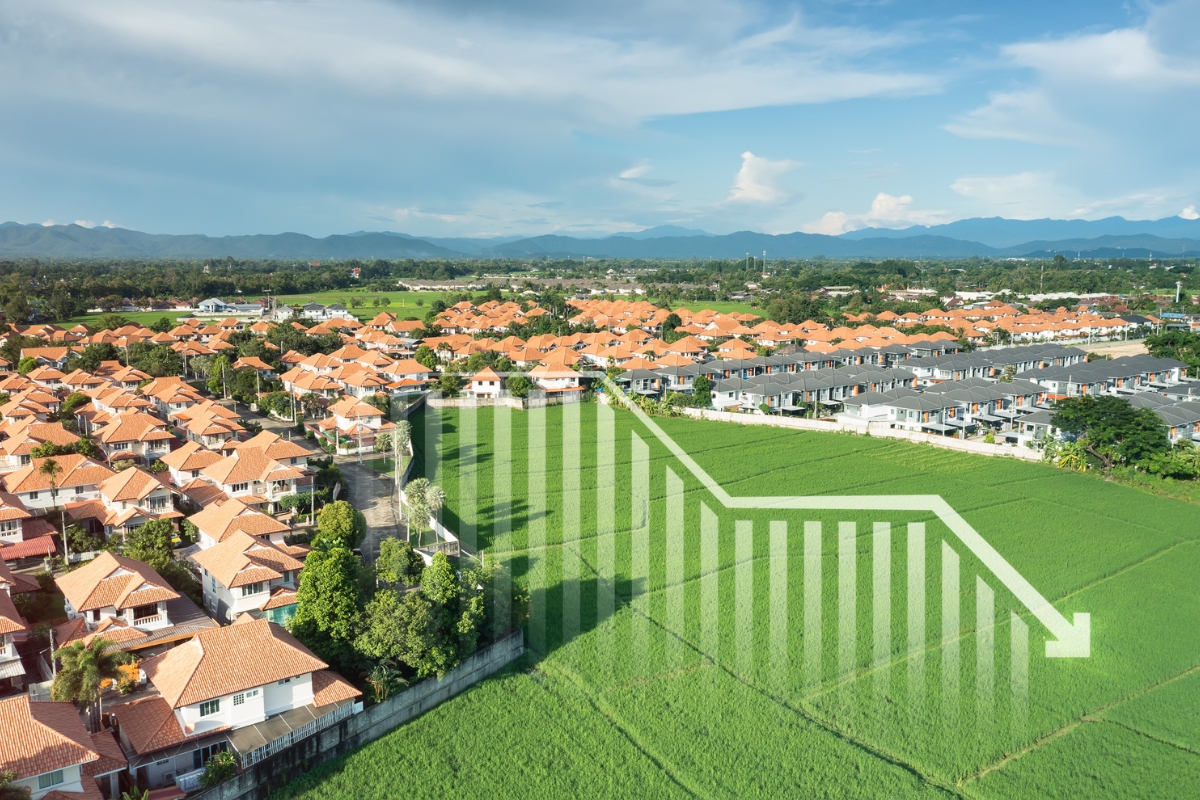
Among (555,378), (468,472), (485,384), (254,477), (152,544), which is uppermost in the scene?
(555,378)

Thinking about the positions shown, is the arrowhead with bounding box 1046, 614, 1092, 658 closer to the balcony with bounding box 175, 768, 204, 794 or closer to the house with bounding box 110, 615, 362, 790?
the house with bounding box 110, 615, 362, 790

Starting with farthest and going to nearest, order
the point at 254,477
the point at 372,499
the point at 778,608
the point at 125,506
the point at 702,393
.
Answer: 1. the point at 702,393
2. the point at 372,499
3. the point at 254,477
4. the point at 125,506
5. the point at 778,608

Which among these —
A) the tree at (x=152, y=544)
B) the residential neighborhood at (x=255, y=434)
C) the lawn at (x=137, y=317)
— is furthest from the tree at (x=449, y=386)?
the lawn at (x=137, y=317)

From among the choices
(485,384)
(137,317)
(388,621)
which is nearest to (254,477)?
(388,621)

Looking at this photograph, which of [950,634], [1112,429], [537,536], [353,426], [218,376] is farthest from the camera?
[218,376]

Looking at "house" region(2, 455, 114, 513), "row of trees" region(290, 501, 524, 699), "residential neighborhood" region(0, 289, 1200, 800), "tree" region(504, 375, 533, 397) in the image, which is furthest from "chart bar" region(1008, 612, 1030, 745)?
"tree" region(504, 375, 533, 397)

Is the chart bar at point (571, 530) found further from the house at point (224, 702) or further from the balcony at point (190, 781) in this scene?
the balcony at point (190, 781)

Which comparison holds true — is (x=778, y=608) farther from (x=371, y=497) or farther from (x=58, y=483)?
(x=58, y=483)

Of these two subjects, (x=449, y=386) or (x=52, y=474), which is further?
(x=449, y=386)
